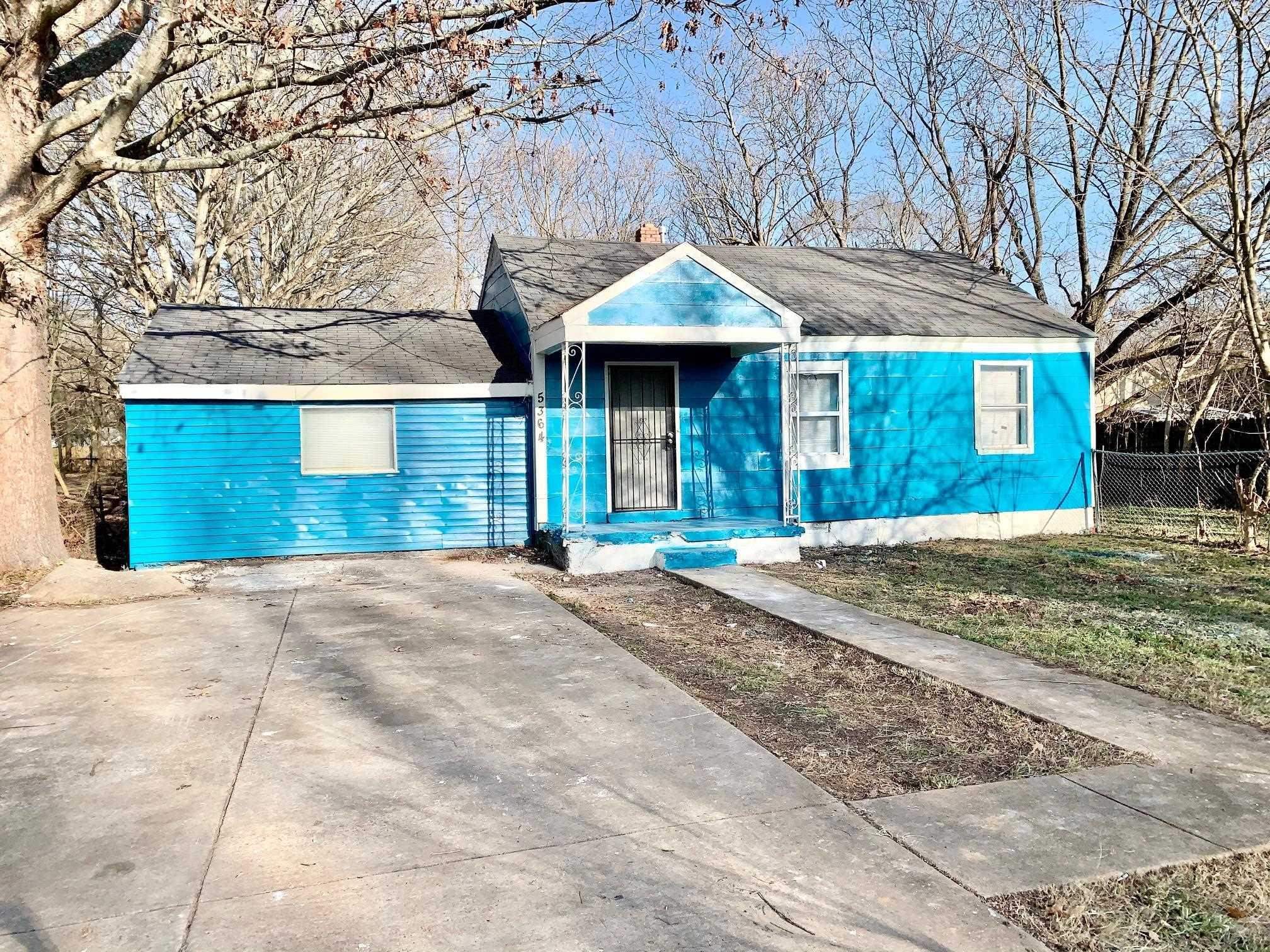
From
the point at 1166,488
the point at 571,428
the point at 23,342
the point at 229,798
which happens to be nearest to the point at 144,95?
the point at 23,342

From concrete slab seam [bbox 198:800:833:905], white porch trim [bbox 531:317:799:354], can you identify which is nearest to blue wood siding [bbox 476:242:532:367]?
white porch trim [bbox 531:317:799:354]

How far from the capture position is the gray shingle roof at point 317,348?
11.7 m

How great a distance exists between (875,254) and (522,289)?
7.39 meters

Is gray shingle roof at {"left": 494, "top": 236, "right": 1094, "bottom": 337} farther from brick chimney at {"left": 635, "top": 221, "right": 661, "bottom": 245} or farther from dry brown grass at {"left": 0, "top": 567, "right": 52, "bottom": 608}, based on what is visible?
dry brown grass at {"left": 0, "top": 567, "right": 52, "bottom": 608}

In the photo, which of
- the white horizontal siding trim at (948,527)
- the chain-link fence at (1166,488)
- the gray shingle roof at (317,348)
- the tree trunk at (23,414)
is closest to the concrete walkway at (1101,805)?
the white horizontal siding trim at (948,527)

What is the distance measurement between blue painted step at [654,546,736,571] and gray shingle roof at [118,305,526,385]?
3.21 metres

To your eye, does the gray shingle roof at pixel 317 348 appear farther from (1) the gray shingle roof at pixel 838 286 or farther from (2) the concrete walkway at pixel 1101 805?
(2) the concrete walkway at pixel 1101 805

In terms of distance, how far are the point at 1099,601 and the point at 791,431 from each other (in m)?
4.84

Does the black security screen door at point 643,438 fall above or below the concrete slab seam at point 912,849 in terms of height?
above

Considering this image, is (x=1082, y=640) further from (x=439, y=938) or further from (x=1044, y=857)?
(x=439, y=938)

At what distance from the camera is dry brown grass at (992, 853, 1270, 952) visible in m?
2.92

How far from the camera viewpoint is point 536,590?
9547 millimetres

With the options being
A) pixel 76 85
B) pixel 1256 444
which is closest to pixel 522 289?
pixel 76 85

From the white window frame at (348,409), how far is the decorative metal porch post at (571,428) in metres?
2.16
